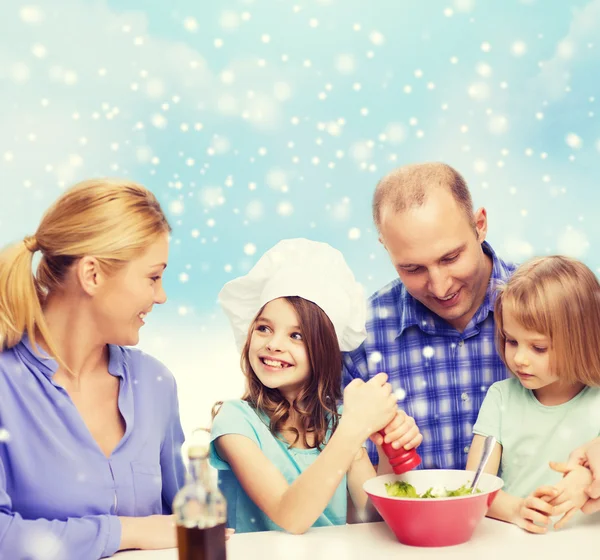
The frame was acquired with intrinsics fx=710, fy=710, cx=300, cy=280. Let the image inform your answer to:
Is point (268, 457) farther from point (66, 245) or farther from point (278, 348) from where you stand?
point (66, 245)

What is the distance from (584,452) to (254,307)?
73cm

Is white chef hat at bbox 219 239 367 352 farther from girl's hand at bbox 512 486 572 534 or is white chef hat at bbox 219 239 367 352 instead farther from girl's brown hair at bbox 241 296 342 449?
girl's hand at bbox 512 486 572 534

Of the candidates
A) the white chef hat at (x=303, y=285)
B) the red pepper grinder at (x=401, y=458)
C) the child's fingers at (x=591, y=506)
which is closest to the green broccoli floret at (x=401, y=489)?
the red pepper grinder at (x=401, y=458)

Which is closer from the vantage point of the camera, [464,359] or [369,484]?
[369,484]

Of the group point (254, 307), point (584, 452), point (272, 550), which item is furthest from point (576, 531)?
point (254, 307)

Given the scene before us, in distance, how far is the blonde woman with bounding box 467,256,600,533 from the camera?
137 centimetres

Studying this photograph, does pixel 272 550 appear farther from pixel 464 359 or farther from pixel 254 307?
pixel 464 359

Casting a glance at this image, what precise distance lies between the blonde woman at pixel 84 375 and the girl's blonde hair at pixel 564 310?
70 centimetres

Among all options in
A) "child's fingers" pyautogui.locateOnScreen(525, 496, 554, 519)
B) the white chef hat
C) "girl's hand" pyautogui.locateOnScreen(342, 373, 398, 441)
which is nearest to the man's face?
the white chef hat

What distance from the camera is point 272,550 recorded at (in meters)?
1.11

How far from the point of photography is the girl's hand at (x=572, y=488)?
1185 millimetres

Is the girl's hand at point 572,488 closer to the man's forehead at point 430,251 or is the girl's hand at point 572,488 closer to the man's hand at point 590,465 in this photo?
the man's hand at point 590,465

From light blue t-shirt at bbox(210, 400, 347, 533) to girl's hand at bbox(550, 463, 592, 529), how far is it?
0.45 m

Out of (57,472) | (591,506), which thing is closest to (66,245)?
(57,472)
